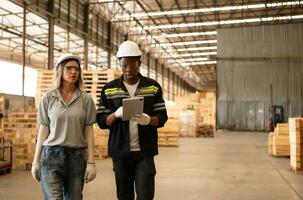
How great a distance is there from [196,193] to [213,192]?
336mm

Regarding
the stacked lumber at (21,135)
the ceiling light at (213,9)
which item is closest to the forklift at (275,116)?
the ceiling light at (213,9)

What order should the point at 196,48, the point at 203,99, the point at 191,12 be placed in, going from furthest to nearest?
the point at 196,48, the point at 203,99, the point at 191,12

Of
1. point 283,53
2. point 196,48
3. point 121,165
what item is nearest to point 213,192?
point 121,165

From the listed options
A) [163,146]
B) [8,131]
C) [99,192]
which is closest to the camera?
[99,192]

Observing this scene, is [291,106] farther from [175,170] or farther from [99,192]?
[99,192]

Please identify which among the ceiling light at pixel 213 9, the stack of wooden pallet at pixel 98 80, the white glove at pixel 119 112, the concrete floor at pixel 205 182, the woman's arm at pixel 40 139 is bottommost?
the concrete floor at pixel 205 182

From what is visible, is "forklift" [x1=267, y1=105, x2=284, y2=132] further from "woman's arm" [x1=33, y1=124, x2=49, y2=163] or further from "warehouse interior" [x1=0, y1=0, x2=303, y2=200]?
"woman's arm" [x1=33, y1=124, x2=49, y2=163]

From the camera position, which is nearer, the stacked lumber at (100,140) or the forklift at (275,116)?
the stacked lumber at (100,140)

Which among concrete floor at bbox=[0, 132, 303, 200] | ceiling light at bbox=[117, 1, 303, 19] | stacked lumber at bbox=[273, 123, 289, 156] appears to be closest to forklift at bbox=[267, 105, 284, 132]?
ceiling light at bbox=[117, 1, 303, 19]

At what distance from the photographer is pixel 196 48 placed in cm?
3444

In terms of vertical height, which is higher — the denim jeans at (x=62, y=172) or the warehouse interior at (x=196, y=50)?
the warehouse interior at (x=196, y=50)

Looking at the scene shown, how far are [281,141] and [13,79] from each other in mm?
17350

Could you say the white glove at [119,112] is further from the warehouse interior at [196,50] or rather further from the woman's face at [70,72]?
the warehouse interior at [196,50]

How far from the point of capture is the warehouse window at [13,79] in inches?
880
